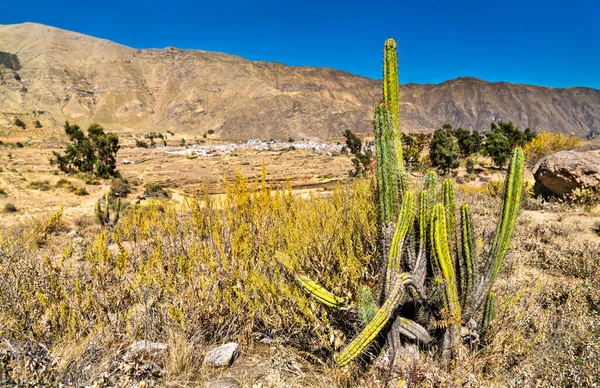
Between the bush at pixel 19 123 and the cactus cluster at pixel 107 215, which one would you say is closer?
the cactus cluster at pixel 107 215

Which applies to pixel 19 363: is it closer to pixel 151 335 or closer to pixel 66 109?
pixel 151 335

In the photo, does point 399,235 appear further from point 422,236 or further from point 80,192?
point 80,192

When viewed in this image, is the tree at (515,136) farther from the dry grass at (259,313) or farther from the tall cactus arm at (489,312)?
the tall cactus arm at (489,312)

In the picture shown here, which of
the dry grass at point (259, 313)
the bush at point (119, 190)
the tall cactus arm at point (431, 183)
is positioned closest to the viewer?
the dry grass at point (259, 313)

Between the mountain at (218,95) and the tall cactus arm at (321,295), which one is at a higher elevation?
the mountain at (218,95)

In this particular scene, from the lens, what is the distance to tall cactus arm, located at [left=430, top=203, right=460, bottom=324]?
100 inches

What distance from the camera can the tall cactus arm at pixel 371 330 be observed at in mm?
2301

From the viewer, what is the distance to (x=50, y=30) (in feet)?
508

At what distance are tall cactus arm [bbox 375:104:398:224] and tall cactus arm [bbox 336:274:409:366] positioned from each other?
64 centimetres

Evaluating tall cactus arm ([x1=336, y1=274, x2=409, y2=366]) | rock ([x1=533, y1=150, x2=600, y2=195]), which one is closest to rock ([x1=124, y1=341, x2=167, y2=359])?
tall cactus arm ([x1=336, y1=274, x2=409, y2=366])

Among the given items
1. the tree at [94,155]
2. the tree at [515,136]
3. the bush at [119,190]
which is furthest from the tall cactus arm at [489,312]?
the tree at [515,136]

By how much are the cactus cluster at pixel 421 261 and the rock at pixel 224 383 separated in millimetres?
950

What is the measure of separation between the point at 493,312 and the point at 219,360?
2.41 meters

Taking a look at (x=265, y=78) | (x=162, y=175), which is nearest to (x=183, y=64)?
(x=265, y=78)
